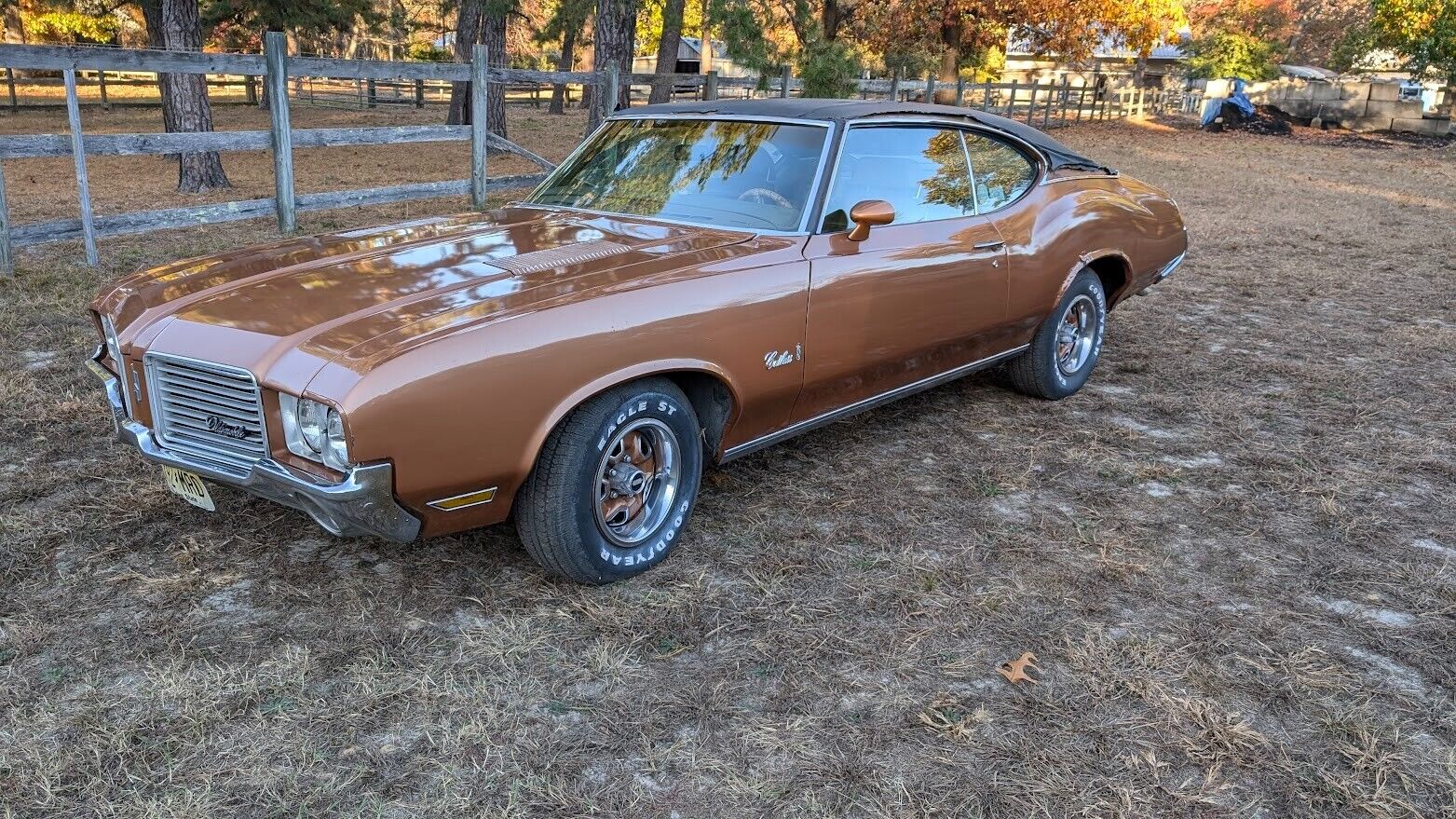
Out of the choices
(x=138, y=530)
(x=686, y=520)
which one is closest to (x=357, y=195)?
(x=138, y=530)

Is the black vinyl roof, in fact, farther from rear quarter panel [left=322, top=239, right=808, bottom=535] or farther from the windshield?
rear quarter panel [left=322, top=239, right=808, bottom=535]

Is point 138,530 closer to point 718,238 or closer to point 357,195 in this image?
point 718,238

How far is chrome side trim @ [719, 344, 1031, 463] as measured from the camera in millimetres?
3793

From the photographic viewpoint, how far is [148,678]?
282cm

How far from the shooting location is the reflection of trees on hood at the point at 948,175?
454 cm

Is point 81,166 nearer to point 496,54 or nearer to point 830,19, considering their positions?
point 496,54

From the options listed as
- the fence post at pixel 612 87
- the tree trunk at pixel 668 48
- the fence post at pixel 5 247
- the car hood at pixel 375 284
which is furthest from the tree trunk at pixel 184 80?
the car hood at pixel 375 284

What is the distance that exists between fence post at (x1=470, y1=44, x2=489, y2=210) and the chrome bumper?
24.6ft

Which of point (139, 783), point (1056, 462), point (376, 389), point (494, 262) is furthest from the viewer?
point (1056, 462)

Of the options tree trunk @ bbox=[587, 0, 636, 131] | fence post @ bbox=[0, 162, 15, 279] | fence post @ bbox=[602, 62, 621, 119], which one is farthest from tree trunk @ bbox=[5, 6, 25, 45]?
fence post @ bbox=[0, 162, 15, 279]

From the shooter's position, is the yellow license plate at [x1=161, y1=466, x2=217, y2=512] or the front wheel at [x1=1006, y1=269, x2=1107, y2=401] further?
the front wheel at [x1=1006, y1=269, x2=1107, y2=401]

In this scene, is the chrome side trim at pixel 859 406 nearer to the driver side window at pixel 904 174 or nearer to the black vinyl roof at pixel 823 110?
the driver side window at pixel 904 174

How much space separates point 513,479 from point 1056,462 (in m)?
2.64

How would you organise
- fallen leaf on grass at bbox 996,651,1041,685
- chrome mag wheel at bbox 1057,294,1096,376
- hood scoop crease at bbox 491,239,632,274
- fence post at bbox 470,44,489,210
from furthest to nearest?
fence post at bbox 470,44,489,210, chrome mag wheel at bbox 1057,294,1096,376, hood scoop crease at bbox 491,239,632,274, fallen leaf on grass at bbox 996,651,1041,685
